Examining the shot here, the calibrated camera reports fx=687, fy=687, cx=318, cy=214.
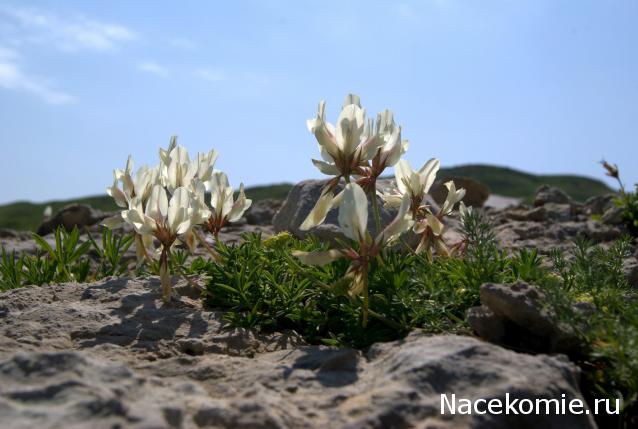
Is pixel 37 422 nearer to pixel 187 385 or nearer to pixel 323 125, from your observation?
pixel 187 385

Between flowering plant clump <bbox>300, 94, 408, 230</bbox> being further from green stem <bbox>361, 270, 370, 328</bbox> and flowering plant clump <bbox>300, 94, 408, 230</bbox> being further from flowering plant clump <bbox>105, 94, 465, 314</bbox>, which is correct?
green stem <bbox>361, 270, 370, 328</bbox>

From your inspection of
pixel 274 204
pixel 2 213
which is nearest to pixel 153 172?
pixel 274 204

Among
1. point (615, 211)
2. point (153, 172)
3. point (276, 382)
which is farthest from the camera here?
point (615, 211)

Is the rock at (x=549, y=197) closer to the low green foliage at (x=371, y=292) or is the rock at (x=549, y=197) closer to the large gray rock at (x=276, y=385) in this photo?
the low green foliage at (x=371, y=292)

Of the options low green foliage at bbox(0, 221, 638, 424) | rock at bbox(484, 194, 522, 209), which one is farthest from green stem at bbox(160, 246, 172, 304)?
rock at bbox(484, 194, 522, 209)

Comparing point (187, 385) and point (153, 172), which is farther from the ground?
point (153, 172)

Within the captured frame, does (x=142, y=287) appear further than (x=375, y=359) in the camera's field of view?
Yes

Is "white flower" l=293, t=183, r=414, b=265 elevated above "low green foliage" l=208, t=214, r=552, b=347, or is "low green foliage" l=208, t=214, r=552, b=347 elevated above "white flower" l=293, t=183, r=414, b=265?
"white flower" l=293, t=183, r=414, b=265

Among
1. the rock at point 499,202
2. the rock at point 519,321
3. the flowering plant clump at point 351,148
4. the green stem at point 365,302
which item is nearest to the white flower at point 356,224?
the green stem at point 365,302
